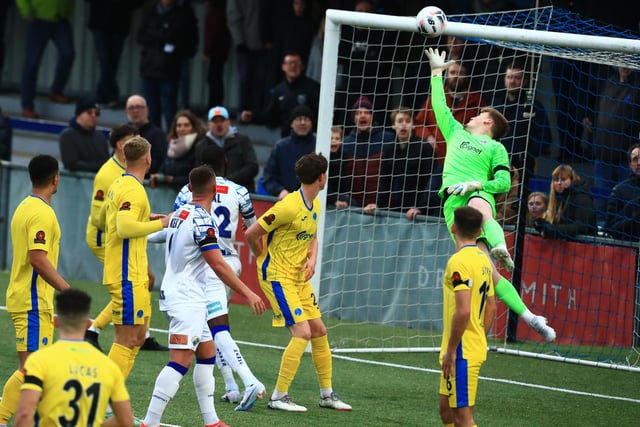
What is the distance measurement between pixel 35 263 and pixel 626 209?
7.18 metres

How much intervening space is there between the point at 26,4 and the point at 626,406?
12.7 metres

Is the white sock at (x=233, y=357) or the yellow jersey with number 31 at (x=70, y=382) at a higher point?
the yellow jersey with number 31 at (x=70, y=382)

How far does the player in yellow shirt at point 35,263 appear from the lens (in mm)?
7270

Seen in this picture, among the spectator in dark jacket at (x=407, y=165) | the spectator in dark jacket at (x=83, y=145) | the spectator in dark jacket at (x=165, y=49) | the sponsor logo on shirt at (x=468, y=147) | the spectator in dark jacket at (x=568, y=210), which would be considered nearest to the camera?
the sponsor logo on shirt at (x=468, y=147)

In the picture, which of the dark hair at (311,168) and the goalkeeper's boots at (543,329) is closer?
the goalkeeper's boots at (543,329)

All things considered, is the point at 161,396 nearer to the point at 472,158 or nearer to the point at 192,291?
the point at 192,291

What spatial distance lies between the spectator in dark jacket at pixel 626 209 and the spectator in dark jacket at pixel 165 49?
7299 mm

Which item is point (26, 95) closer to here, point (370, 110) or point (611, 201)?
point (370, 110)

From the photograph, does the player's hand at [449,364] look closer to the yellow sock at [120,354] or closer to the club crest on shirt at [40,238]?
the yellow sock at [120,354]

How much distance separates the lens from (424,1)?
16.8 metres

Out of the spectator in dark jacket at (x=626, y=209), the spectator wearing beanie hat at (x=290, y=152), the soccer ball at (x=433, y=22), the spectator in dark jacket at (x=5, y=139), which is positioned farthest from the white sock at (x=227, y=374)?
the spectator in dark jacket at (x=5, y=139)

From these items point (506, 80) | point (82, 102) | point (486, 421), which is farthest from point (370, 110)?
point (486, 421)

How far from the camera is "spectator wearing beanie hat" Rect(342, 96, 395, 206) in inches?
517

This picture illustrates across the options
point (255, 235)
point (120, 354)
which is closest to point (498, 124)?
point (255, 235)
